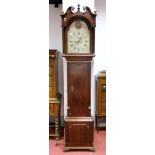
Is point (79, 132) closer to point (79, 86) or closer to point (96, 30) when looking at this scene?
point (79, 86)

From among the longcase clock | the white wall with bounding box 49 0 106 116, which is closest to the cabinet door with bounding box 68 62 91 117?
the longcase clock

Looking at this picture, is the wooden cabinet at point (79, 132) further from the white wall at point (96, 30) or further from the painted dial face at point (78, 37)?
the white wall at point (96, 30)

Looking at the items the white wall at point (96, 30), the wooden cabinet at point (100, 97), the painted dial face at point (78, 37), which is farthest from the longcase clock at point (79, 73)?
the white wall at point (96, 30)

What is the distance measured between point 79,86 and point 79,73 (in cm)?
18

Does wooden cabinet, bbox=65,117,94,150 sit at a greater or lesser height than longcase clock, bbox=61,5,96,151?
lesser

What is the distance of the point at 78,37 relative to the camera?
151 inches

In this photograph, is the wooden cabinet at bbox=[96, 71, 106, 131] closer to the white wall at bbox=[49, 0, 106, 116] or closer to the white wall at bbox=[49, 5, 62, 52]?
the white wall at bbox=[49, 0, 106, 116]

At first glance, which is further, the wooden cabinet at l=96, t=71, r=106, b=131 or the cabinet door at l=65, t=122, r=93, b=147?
the wooden cabinet at l=96, t=71, r=106, b=131

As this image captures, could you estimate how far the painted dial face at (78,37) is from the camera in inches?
151

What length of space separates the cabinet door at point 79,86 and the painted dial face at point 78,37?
198 millimetres

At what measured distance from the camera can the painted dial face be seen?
3846mm
